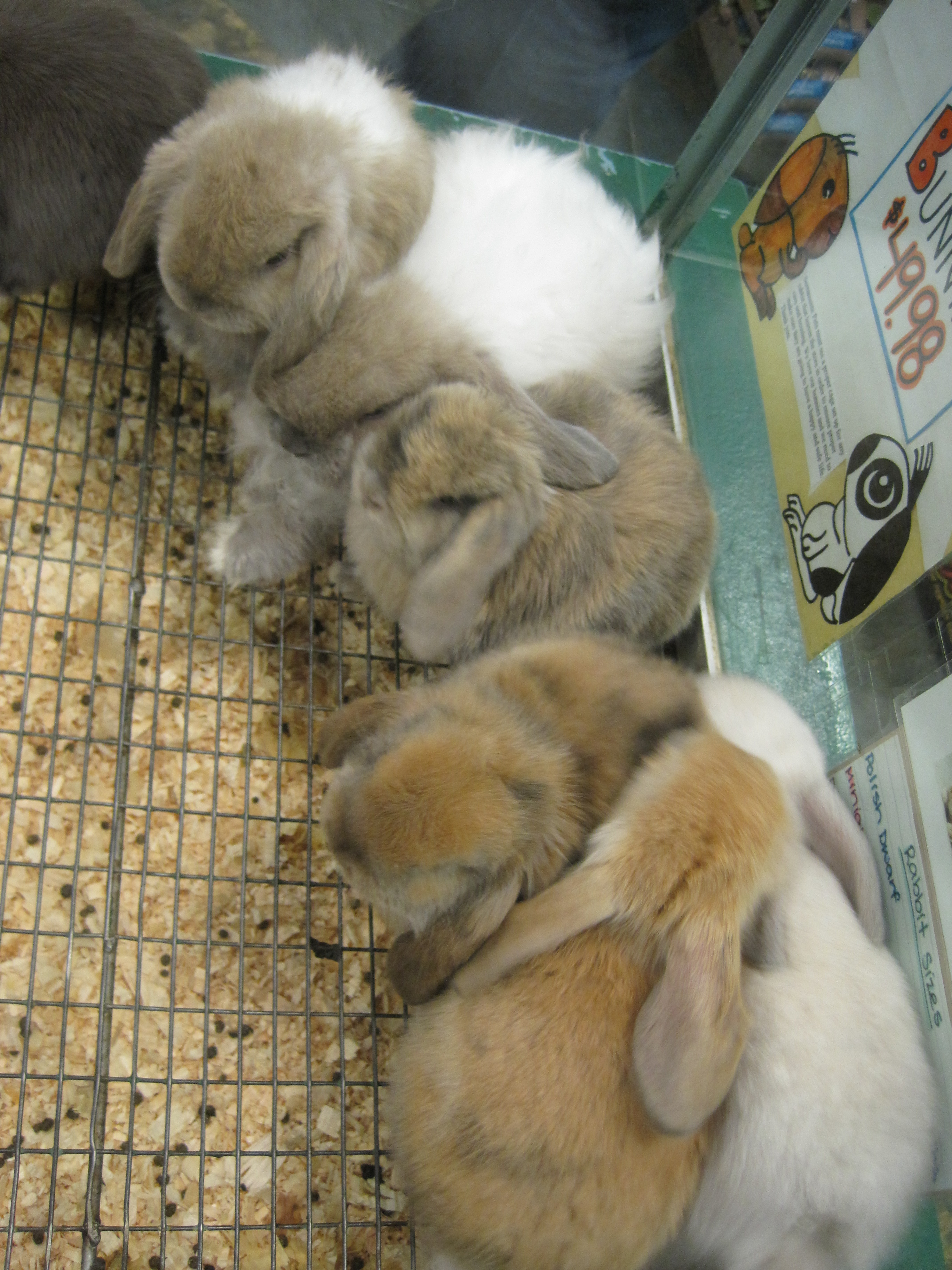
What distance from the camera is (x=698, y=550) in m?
1.71

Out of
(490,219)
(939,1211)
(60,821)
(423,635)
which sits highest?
(490,219)

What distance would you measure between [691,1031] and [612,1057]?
14cm

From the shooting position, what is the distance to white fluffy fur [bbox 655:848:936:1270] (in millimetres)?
1185

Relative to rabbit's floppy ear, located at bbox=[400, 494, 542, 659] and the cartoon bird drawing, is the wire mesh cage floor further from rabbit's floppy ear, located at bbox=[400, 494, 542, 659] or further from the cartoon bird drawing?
the cartoon bird drawing

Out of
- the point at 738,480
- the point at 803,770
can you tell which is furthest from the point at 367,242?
the point at 803,770

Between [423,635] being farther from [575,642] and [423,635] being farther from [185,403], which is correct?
[185,403]

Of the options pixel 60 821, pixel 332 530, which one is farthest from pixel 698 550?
pixel 60 821

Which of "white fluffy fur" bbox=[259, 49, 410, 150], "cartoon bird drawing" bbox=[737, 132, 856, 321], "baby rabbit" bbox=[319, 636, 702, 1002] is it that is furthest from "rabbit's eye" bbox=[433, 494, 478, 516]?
"white fluffy fur" bbox=[259, 49, 410, 150]

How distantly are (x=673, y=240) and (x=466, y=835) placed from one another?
153cm

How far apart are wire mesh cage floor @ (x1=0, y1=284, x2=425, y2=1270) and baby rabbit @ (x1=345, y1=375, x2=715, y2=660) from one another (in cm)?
25

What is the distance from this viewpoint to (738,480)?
1803 millimetres

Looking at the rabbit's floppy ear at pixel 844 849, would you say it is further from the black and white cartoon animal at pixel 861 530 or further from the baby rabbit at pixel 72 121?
the baby rabbit at pixel 72 121

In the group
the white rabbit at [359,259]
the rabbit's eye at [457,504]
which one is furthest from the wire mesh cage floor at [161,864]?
the rabbit's eye at [457,504]

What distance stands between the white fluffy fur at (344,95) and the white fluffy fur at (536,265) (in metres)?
0.16
